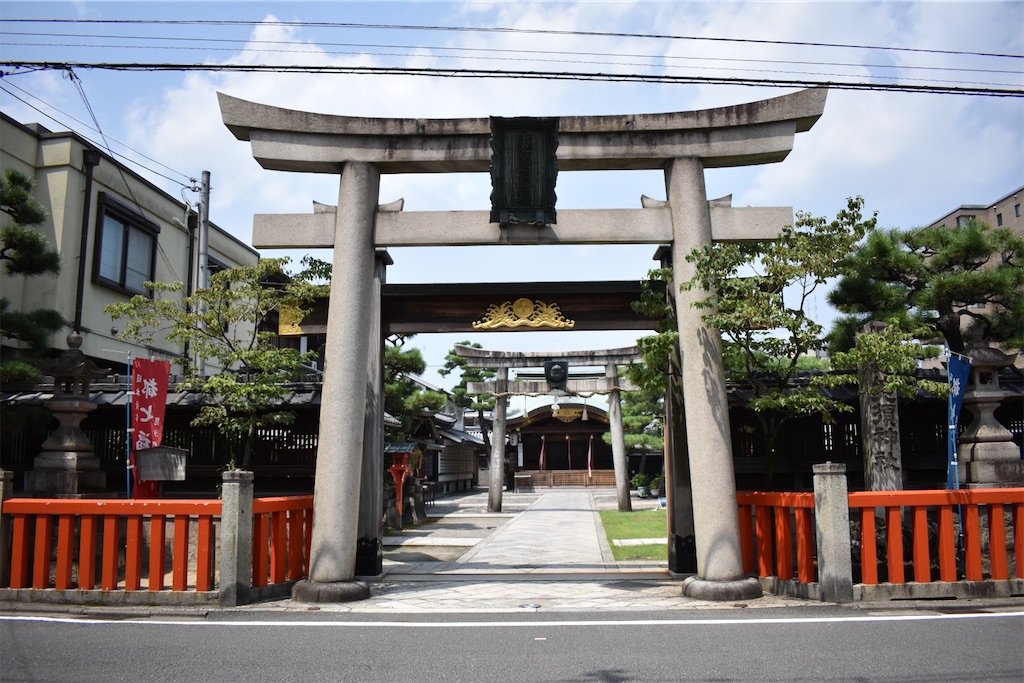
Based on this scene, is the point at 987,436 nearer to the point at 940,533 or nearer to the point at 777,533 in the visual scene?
the point at 940,533

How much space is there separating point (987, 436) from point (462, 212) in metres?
10.1

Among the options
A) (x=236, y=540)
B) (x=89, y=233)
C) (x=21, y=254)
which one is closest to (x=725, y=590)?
(x=236, y=540)

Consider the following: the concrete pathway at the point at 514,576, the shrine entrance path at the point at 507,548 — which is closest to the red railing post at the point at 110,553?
the concrete pathway at the point at 514,576

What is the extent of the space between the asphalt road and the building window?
14.0 m

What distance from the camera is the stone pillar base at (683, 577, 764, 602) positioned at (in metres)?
9.72

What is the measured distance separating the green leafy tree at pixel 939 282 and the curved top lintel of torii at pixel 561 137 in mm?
4371

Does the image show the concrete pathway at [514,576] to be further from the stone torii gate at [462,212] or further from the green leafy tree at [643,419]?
the green leafy tree at [643,419]

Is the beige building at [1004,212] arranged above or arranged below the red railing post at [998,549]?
above

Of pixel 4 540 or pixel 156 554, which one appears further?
pixel 4 540

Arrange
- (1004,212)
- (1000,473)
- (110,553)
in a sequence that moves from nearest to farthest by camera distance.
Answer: (110,553) < (1000,473) < (1004,212)

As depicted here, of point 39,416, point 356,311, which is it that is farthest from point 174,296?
point 356,311

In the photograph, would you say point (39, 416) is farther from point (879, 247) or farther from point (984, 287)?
point (984, 287)

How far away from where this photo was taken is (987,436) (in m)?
13.9

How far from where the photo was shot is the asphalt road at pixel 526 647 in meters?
6.28
